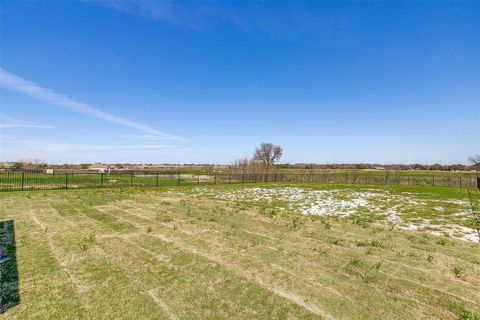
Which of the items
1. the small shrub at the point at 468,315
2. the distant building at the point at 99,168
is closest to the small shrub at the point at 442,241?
the small shrub at the point at 468,315

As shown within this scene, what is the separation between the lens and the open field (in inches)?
111

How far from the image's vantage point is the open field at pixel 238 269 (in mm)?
2826

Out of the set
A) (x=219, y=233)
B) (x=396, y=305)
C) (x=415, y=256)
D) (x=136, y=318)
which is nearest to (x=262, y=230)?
(x=219, y=233)

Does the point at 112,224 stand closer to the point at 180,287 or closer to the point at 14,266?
the point at 14,266

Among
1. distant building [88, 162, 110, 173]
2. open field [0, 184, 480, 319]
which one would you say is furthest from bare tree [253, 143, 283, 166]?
open field [0, 184, 480, 319]

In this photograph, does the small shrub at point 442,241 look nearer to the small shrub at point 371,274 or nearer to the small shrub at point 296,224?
the small shrub at point 371,274

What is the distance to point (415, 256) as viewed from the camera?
15.6 feet

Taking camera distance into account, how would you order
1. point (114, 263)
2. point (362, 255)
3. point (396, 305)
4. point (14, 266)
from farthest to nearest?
point (362, 255), point (114, 263), point (14, 266), point (396, 305)

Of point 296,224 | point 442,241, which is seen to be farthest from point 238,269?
point 442,241

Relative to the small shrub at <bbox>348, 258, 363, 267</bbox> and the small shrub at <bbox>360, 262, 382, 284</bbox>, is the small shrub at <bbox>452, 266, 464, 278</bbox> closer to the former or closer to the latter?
the small shrub at <bbox>360, 262, 382, 284</bbox>

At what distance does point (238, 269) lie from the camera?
390cm

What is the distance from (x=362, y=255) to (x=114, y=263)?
171 inches

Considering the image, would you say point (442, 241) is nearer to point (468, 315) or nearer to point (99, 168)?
point (468, 315)

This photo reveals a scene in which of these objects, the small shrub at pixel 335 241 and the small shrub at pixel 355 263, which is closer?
the small shrub at pixel 355 263
